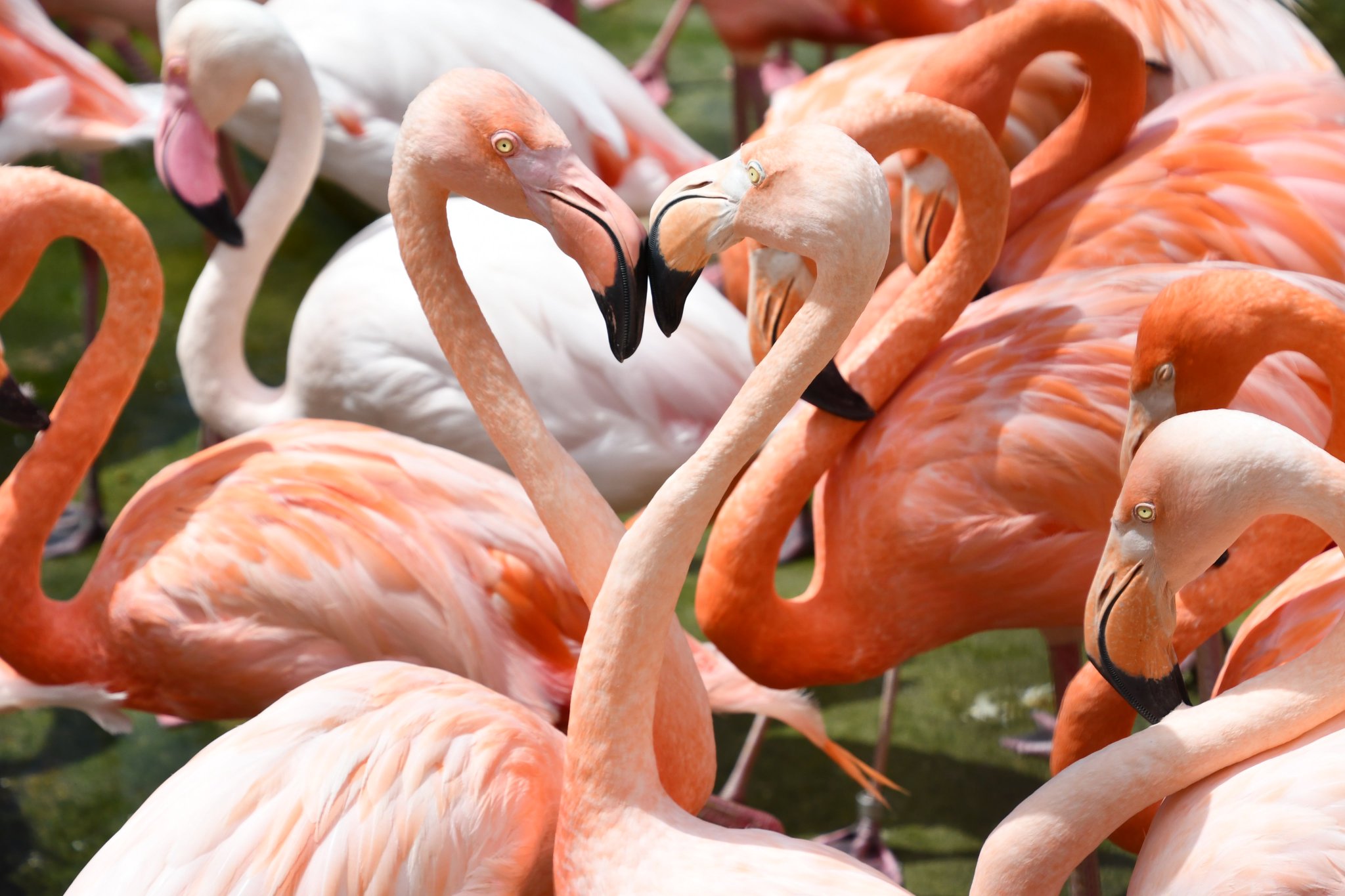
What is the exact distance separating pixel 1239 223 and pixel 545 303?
133 cm

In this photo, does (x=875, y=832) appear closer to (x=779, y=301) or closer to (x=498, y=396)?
(x=779, y=301)

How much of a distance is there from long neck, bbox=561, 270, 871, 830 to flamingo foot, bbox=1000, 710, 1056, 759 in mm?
1465

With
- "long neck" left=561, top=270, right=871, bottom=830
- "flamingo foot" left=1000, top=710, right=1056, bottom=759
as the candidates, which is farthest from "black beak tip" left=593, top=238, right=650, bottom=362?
"flamingo foot" left=1000, top=710, right=1056, bottom=759

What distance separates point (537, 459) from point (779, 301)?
49 cm

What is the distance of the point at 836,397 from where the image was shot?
2.37 m

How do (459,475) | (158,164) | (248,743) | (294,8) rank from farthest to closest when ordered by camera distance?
(294,8) < (158,164) < (459,475) < (248,743)

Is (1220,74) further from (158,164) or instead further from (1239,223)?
(158,164)

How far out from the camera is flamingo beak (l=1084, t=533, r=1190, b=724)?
1766mm

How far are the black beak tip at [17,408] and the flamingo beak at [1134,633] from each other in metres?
1.77

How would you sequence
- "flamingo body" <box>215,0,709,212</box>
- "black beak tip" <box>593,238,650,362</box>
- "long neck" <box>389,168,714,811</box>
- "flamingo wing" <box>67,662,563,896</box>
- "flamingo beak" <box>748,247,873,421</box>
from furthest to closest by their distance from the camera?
"flamingo body" <box>215,0,709,212</box> → "flamingo beak" <box>748,247,873,421</box> → "long neck" <box>389,168,714,811</box> → "black beak tip" <box>593,238,650,362</box> → "flamingo wing" <box>67,662,563,896</box>

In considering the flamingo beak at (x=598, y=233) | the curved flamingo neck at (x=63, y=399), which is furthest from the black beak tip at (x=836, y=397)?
the curved flamingo neck at (x=63, y=399)

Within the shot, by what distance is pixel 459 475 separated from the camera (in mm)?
2477

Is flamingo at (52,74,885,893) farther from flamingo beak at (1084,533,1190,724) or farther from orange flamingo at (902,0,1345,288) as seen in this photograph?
orange flamingo at (902,0,1345,288)

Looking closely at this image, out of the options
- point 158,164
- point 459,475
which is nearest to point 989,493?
point 459,475
